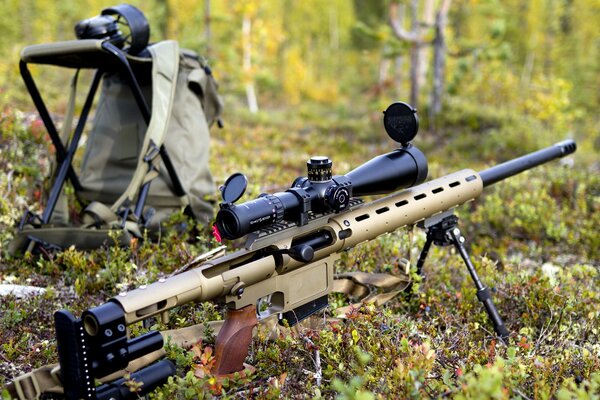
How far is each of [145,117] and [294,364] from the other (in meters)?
3.03

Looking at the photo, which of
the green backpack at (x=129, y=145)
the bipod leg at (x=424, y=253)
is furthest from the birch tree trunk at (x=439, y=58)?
the bipod leg at (x=424, y=253)

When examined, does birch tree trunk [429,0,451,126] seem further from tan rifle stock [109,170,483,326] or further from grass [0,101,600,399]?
tan rifle stock [109,170,483,326]

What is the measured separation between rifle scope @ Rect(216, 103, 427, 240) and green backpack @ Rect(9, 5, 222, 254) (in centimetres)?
214

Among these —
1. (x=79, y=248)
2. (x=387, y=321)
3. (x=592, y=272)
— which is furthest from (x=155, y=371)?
(x=592, y=272)

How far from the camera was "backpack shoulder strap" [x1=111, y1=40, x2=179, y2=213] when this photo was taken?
518 cm

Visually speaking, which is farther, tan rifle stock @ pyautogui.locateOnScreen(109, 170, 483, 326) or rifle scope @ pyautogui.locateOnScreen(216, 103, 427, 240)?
rifle scope @ pyautogui.locateOnScreen(216, 103, 427, 240)

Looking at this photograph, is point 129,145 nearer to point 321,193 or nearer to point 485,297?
point 321,193

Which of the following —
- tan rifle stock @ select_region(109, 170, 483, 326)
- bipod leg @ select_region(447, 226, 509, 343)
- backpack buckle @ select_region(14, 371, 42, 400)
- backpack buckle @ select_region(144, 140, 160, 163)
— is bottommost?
bipod leg @ select_region(447, 226, 509, 343)

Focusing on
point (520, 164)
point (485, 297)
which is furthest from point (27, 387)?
point (520, 164)

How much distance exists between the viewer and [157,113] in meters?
5.32

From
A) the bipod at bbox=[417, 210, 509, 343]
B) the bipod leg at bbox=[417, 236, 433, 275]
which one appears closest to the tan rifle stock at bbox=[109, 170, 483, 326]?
the bipod at bbox=[417, 210, 509, 343]

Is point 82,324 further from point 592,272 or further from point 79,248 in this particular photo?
point 592,272

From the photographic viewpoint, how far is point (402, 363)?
2.99 metres

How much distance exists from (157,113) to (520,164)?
131 inches
